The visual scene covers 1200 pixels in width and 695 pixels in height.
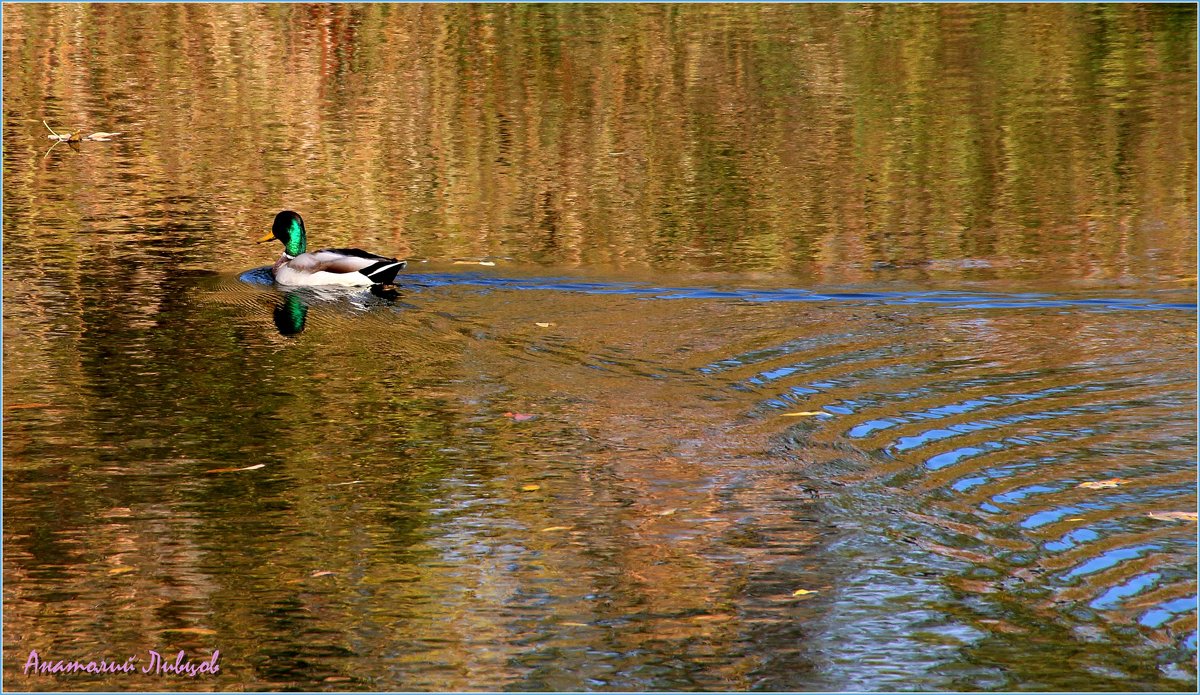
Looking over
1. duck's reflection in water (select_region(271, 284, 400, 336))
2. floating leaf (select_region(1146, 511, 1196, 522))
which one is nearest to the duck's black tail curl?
duck's reflection in water (select_region(271, 284, 400, 336))

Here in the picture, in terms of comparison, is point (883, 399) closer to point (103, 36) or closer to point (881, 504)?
point (881, 504)

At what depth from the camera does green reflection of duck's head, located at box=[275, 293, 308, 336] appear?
35.1ft

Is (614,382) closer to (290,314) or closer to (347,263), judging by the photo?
(290,314)

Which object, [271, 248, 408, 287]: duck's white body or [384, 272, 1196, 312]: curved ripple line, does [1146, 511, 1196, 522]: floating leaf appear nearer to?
[384, 272, 1196, 312]: curved ripple line

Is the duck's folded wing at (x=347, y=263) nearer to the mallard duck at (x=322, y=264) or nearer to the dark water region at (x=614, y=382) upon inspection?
the mallard duck at (x=322, y=264)

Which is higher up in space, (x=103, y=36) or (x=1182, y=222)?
(x=103, y=36)

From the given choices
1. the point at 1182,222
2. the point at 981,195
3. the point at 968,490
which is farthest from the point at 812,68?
the point at 968,490

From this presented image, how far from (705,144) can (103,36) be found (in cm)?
1030

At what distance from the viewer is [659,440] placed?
312 inches

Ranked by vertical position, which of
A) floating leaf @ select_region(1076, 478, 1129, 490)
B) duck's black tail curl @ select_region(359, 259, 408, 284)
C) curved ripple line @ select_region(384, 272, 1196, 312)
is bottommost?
floating leaf @ select_region(1076, 478, 1129, 490)

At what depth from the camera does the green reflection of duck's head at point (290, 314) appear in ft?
35.1

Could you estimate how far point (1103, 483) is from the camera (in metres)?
7.06

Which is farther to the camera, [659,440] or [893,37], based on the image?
[893,37]

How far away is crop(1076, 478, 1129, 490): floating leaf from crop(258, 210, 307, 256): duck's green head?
7.21m
